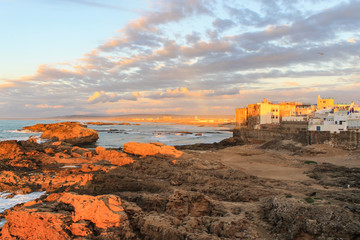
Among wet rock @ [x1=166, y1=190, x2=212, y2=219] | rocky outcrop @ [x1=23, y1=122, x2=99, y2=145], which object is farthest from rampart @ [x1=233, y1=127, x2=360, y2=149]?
rocky outcrop @ [x1=23, y1=122, x2=99, y2=145]

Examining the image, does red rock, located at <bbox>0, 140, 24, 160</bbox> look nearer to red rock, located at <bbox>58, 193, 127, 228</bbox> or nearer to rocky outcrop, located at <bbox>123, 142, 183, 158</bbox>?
rocky outcrop, located at <bbox>123, 142, 183, 158</bbox>

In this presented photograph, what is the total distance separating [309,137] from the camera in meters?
32.2

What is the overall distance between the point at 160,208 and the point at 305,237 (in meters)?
4.35

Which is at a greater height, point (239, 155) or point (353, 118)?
point (353, 118)

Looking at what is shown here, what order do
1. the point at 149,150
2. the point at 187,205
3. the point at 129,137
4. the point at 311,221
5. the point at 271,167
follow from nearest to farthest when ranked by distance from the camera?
the point at 311,221 < the point at 187,205 < the point at 271,167 < the point at 149,150 < the point at 129,137

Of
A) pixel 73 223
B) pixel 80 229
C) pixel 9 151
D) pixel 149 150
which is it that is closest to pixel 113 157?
pixel 149 150

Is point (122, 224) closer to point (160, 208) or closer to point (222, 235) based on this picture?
point (160, 208)

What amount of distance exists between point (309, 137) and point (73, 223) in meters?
31.5

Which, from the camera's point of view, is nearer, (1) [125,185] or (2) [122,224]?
(2) [122,224]

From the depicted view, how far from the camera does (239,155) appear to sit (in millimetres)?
29953

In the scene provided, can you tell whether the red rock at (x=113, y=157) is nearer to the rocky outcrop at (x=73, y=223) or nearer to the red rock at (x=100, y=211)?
the red rock at (x=100, y=211)

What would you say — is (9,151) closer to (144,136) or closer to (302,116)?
(302,116)

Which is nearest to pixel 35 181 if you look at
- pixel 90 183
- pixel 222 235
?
pixel 90 183

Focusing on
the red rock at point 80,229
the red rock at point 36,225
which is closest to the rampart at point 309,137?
the red rock at point 80,229
